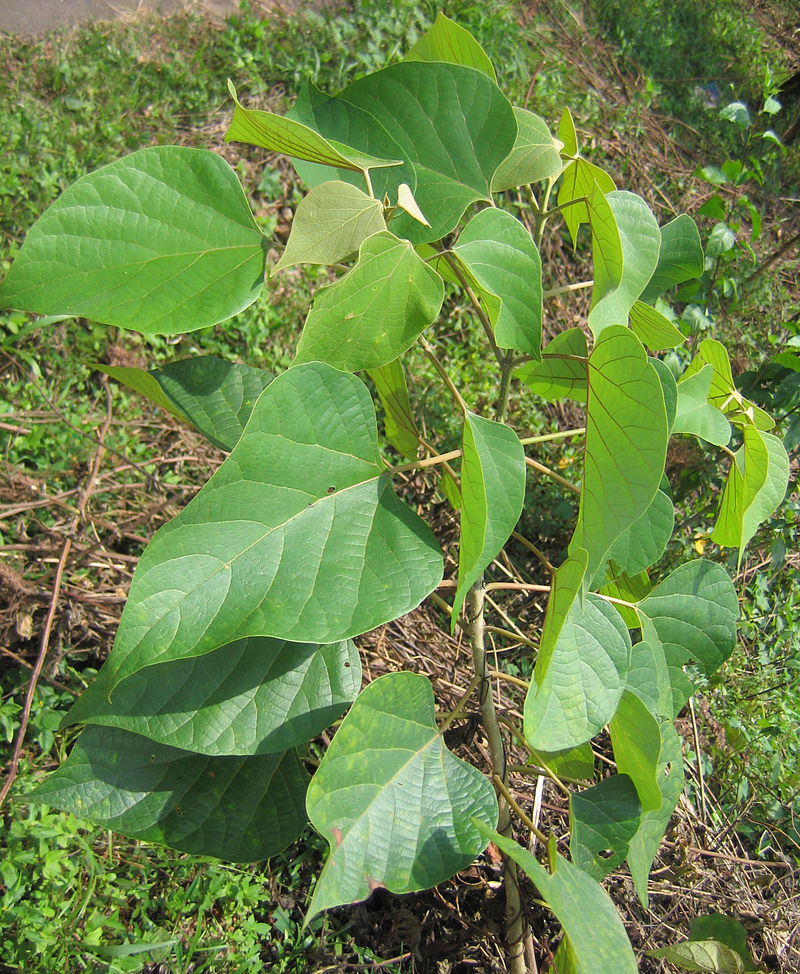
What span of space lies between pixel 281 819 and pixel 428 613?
74cm

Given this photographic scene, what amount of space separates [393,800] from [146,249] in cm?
66

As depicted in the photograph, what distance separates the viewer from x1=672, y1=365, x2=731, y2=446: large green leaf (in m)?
0.95

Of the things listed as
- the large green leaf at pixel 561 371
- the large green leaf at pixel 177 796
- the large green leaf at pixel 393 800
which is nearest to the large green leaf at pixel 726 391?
the large green leaf at pixel 561 371

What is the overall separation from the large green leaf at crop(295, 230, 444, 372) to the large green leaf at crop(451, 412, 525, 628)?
12 cm

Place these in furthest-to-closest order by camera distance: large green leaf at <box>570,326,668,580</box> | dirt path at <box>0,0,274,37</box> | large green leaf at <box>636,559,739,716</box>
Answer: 1. dirt path at <box>0,0,274,37</box>
2. large green leaf at <box>636,559,739,716</box>
3. large green leaf at <box>570,326,668,580</box>

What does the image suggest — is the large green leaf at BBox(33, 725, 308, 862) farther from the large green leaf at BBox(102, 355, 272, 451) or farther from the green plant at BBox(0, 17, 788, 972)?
the large green leaf at BBox(102, 355, 272, 451)

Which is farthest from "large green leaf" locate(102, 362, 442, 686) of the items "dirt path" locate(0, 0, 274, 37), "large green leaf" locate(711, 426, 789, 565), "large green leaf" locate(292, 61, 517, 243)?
"dirt path" locate(0, 0, 274, 37)

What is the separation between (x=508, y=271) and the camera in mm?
745

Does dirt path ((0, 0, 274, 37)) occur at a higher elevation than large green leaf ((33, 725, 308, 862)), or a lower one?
higher

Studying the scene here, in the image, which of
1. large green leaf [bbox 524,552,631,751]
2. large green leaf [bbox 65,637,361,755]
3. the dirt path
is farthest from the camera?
the dirt path

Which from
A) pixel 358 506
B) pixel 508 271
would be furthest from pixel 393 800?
pixel 508 271

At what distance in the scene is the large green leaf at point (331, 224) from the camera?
728 mm

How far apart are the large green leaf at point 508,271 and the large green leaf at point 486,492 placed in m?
0.10

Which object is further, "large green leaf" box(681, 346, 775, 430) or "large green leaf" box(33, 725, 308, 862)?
"large green leaf" box(681, 346, 775, 430)
